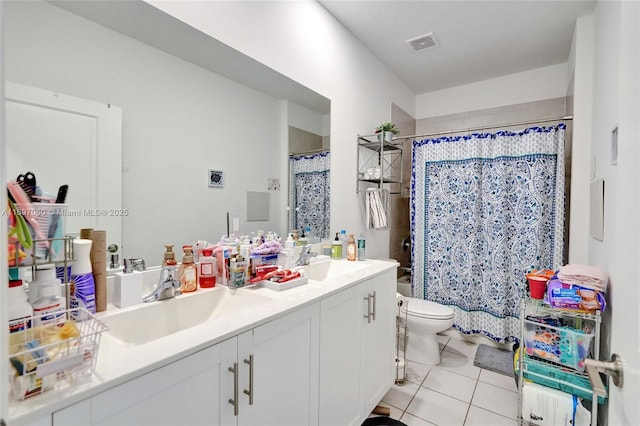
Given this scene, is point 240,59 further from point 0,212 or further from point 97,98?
point 0,212

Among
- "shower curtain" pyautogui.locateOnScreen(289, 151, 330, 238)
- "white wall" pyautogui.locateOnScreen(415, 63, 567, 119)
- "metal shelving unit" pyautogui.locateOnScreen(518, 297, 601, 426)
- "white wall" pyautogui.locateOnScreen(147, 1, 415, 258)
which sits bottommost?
"metal shelving unit" pyautogui.locateOnScreen(518, 297, 601, 426)

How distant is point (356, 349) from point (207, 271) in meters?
0.82

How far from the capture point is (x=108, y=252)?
1.12m

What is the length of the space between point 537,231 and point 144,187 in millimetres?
2718

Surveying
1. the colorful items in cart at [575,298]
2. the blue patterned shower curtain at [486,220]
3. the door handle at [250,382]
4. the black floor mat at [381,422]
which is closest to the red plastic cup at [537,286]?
the colorful items in cart at [575,298]

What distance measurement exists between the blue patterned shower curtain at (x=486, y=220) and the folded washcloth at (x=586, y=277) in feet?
2.87

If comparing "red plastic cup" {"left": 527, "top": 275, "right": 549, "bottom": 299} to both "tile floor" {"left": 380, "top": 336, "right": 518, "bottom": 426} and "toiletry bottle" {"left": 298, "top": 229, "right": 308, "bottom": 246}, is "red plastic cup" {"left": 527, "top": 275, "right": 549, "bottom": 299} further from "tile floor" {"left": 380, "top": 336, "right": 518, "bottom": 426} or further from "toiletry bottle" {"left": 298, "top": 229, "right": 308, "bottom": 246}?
"toiletry bottle" {"left": 298, "top": 229, "right": 308, "bottom": 246}

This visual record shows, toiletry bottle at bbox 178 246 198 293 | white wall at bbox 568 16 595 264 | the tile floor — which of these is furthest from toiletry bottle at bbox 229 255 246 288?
white wall at bbox 568 16 595 264

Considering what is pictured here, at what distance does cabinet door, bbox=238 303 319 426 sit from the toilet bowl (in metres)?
1.32

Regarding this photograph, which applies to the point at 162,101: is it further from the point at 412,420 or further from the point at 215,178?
the point at 412,420

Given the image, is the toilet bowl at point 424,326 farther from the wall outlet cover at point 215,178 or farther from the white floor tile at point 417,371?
the wall outlet cover at point 215,178

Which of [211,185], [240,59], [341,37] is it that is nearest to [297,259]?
[211,185]

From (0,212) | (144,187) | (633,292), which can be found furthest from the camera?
(144,187)

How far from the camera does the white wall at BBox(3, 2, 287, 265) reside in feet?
3.20
